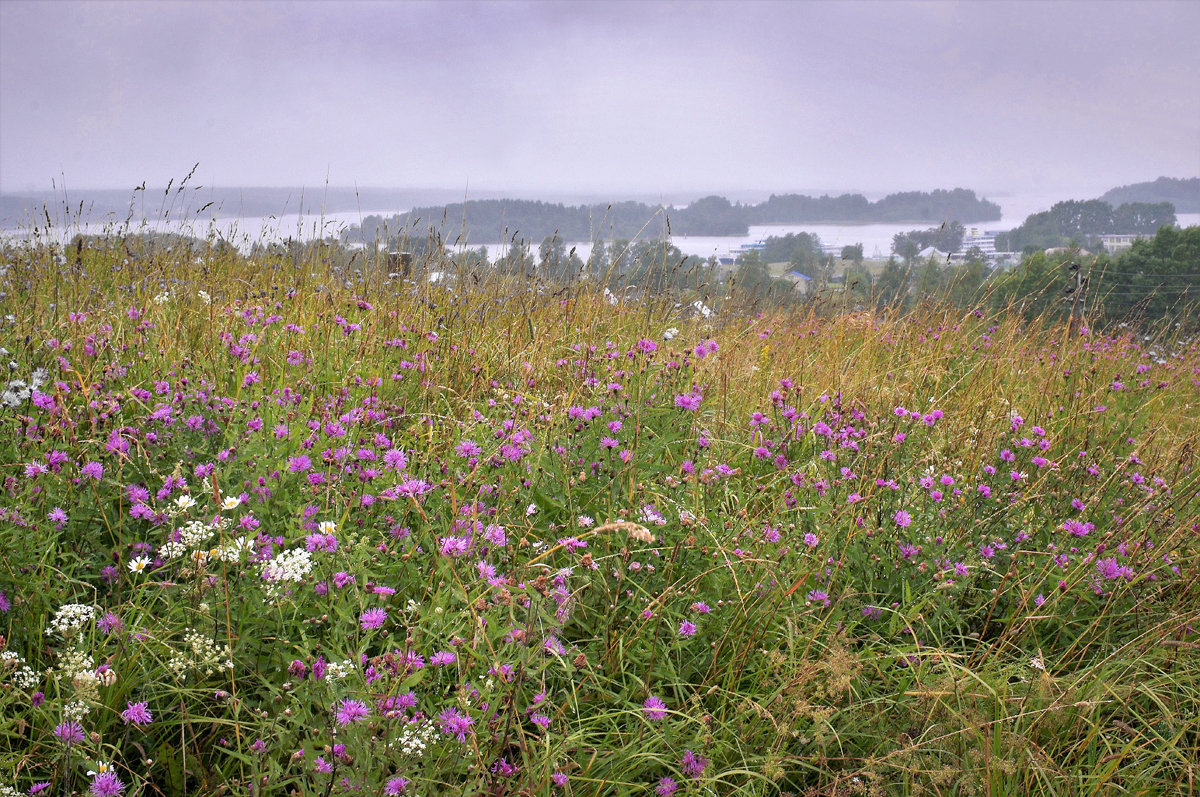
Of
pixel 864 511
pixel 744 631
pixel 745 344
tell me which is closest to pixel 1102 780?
pixel 744 631

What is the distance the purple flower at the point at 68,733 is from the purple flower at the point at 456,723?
566 mm

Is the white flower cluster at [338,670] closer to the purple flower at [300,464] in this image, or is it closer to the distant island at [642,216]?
the purple flower at [300,464]

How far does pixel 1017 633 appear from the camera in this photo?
75.2 inches

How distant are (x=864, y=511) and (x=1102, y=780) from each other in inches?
35.3

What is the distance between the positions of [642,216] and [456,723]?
850 cm

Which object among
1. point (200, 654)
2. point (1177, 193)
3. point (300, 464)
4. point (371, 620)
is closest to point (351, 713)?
point (371, 620)

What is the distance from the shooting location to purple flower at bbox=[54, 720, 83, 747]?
1.05 m

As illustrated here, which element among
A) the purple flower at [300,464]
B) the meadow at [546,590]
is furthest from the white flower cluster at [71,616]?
the purple flower at [300,464]

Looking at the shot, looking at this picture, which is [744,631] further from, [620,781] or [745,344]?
[745,344]

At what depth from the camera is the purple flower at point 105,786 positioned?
1050mm

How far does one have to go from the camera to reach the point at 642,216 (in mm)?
9008

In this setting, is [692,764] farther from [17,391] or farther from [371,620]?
[17,391]

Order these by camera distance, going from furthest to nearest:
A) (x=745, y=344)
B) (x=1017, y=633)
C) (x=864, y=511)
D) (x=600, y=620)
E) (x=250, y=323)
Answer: (x=745, y=344), (x=250, y=323), (x=864, y=511), (x=1017, y=633), (x=600, y=620)

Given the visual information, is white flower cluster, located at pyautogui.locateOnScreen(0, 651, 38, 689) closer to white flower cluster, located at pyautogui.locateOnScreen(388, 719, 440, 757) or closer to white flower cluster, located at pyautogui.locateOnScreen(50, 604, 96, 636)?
white flower cluster, located at pyautogui.locateOnScreen(50, 604, 96, 636)
